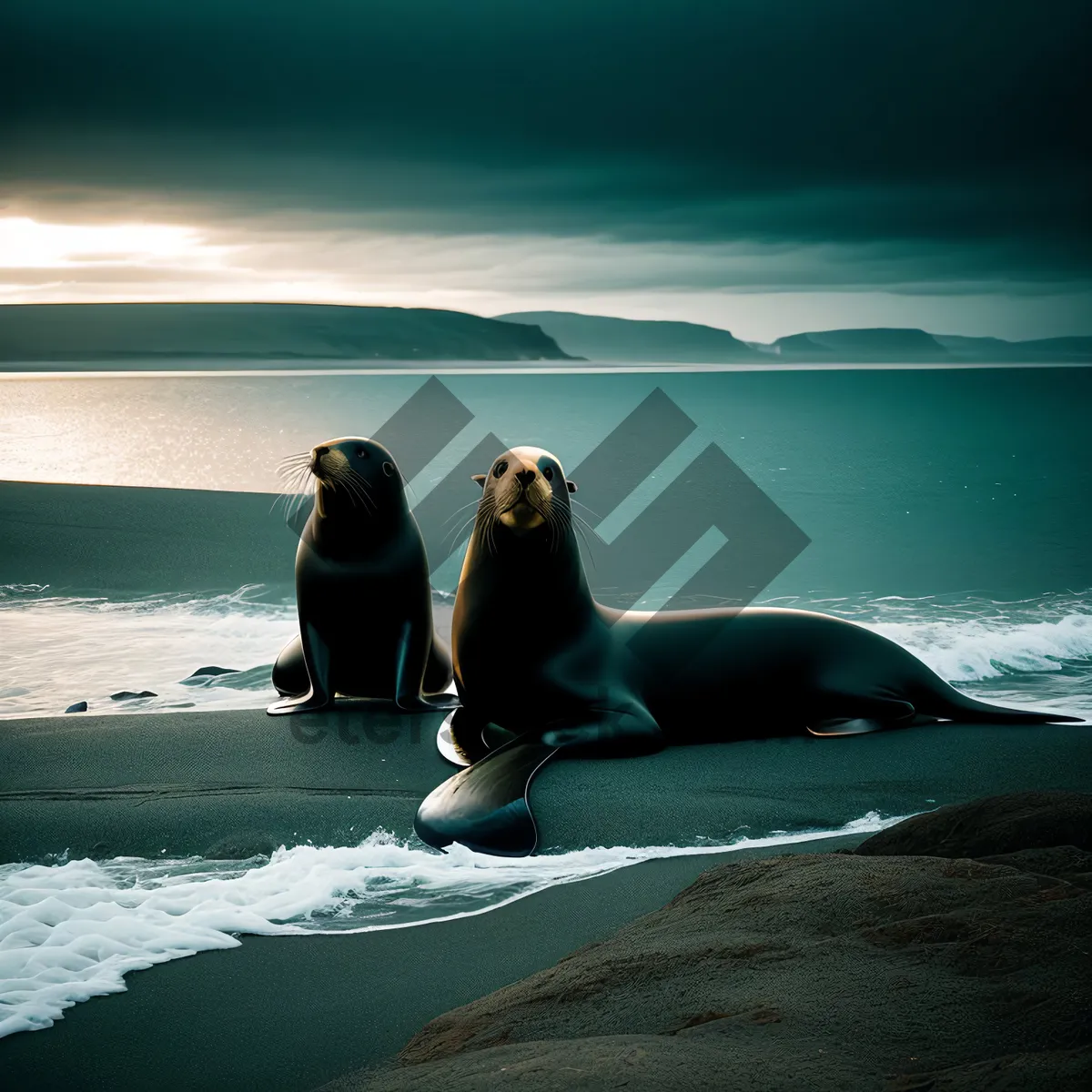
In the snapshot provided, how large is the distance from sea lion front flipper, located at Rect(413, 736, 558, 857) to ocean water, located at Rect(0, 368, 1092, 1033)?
9 centimetres

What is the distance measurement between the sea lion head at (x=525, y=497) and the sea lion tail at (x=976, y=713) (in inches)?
85.7

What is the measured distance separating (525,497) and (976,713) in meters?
2.69

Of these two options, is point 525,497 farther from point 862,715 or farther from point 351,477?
point 862,715

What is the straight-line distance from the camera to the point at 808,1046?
192 centimetres

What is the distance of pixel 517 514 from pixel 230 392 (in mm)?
43252

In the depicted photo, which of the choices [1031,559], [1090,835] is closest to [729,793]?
[1090,835]

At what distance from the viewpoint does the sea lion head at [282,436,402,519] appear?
5844 mm

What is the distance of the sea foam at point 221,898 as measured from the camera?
3.29 metres

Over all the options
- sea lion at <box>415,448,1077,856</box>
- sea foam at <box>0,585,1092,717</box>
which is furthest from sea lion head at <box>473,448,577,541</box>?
sea foam at <box>0,585,1092,717</box>

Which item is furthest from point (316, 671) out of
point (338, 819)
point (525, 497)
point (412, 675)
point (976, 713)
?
point (976, 713)

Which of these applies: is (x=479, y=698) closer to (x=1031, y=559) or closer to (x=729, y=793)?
(x=729, y=793)

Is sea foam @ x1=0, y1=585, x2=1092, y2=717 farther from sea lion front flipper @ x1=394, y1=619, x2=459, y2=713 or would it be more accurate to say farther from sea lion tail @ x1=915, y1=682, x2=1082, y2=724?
sea lion front flipper @ x1=394, y1=619, x2=459, y2=713

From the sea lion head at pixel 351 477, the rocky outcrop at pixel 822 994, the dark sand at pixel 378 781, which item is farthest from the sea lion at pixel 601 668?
the rocky outcrop at pixel 822 994

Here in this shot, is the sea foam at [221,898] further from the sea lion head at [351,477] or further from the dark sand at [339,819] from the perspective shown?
the sea lion head at [351,477]
